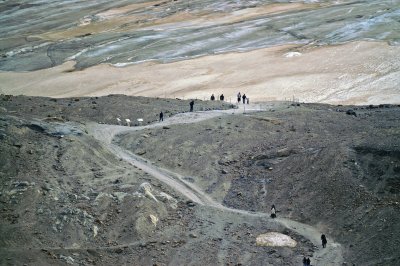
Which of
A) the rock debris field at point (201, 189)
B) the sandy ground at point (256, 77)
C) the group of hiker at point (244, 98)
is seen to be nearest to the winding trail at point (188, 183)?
the rock debris field at point (201, 189)

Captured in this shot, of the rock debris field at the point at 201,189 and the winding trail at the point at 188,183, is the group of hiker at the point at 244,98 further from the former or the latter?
the rock debris field at the point at 201,189

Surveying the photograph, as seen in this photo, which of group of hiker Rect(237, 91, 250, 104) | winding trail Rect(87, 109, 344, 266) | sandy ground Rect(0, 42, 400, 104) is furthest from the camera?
sandy ground Rect(0, 42, 400, 104)

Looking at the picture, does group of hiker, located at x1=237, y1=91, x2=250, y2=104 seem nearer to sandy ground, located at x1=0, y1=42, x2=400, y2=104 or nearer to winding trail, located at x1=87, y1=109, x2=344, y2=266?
sandy ground, located at x1=0, y1=42, x2=400, y2=104

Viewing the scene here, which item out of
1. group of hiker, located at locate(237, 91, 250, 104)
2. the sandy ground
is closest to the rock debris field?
group of hiker, located at locate(237, 91, 250, 104)

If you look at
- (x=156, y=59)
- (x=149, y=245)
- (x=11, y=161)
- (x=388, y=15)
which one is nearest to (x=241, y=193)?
(x=149, y=245)

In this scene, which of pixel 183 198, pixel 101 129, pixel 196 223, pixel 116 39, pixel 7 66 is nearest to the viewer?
pixel 196 223

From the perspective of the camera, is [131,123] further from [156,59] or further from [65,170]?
[156,59]
